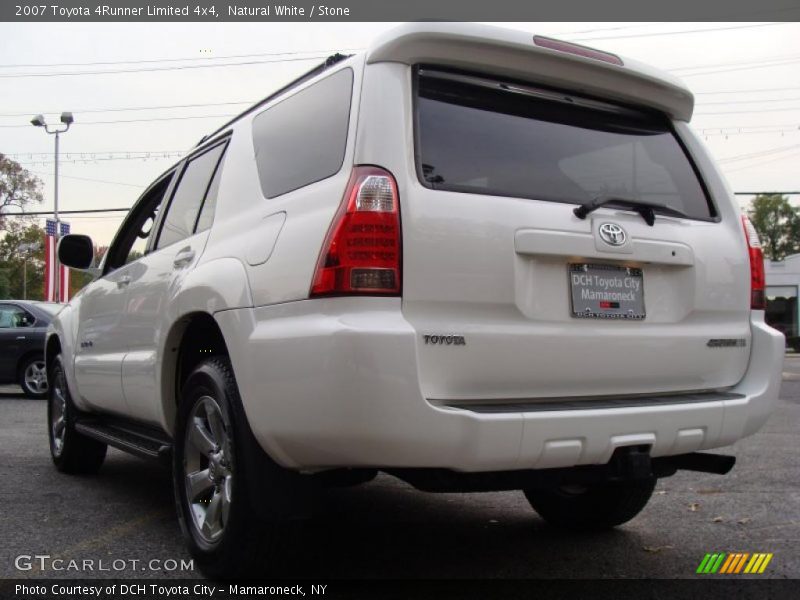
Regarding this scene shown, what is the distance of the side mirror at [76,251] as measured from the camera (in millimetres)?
5375

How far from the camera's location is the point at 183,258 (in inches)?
146

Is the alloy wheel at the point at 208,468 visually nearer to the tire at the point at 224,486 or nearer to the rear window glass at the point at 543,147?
the tire at the point at 224,486

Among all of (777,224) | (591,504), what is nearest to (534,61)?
(591,504)

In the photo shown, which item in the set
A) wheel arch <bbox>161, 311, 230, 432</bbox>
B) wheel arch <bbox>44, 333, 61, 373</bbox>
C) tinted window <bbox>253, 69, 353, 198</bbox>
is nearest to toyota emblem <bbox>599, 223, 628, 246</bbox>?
tinted window <bbox>253, 69, 353, 198</bbox>

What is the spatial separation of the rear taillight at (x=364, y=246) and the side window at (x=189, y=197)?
4.66 feet

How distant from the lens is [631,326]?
2955 millimetres

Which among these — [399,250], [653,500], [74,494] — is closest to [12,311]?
[74,494]

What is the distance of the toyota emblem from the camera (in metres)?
2.93

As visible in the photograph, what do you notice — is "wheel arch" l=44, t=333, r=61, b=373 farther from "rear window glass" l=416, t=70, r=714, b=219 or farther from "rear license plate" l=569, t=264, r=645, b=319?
"rear license plate" l=569, t=264, r=645, b=319

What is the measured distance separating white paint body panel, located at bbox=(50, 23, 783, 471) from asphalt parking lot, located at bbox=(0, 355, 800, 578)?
2.91ft

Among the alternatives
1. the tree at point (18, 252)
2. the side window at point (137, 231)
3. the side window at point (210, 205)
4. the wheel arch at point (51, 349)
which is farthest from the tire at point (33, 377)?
the tree at point (18, 252)

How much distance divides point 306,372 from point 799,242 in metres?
81.3

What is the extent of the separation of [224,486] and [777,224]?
81.0 metres

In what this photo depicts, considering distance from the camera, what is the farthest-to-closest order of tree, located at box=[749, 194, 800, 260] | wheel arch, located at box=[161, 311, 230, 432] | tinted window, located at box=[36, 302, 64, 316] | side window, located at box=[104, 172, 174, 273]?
tree, located at box=[749, 194, 800, 260]
tinted window, located at box=[36, 302, 64, 316]
side window, located at box=[104, 172, 174, 273]
wheel arch, located at box=[161, 311, 230, 432]
